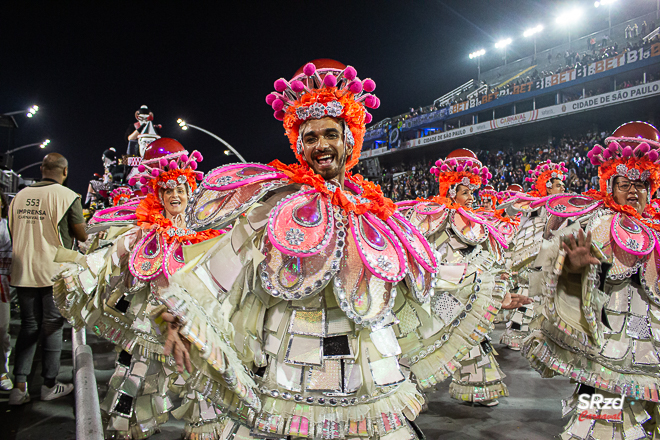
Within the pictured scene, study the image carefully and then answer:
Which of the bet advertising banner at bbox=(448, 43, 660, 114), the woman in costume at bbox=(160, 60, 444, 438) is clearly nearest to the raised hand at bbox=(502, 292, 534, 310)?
the woman in costume at bbox=(160, 60, 444, 438)

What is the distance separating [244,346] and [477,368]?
3.69m

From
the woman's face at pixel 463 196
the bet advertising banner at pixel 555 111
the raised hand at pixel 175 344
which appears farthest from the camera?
the bet advertising banner at pixel 555 111

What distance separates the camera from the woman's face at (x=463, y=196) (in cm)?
566

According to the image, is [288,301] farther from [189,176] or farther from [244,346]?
[189,176]

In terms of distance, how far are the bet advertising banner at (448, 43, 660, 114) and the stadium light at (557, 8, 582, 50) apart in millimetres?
6160

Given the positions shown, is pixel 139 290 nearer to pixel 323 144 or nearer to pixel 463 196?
pixel 323 144

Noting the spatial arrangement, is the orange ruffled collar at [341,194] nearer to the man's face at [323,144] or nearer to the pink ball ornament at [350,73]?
the man's face at [323,144]

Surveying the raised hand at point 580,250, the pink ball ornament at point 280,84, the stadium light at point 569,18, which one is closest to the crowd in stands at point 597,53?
the stadium light at point 569,18

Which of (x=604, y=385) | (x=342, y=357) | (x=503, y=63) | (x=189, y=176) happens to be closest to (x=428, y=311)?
(x=342, y=357)

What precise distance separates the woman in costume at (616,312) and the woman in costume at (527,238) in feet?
0.99

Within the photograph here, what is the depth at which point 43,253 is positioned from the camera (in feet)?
13.9

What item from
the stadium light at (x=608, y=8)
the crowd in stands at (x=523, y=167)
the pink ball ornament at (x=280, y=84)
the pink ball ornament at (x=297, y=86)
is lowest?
the pink ball ornament at (x=297, y=86)

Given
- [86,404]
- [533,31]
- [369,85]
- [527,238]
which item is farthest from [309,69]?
[533,31]

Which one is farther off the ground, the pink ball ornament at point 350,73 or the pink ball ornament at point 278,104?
the pink ball ornament at point 350,73
